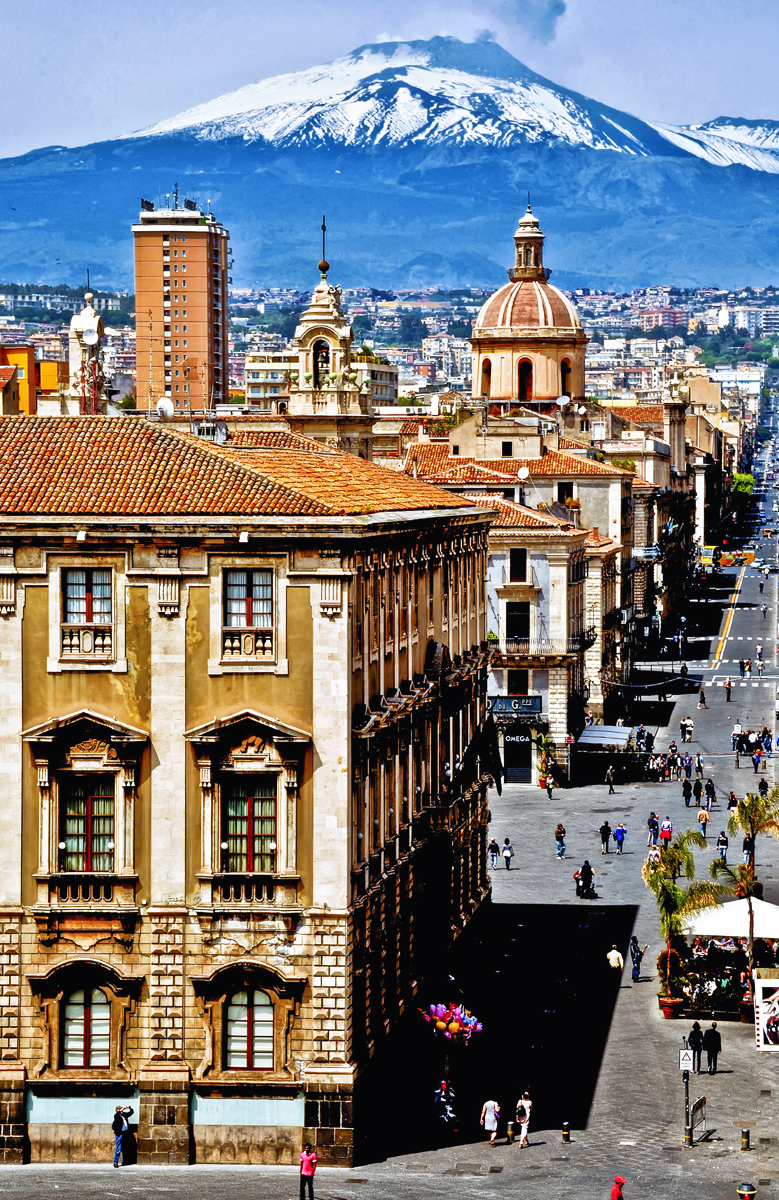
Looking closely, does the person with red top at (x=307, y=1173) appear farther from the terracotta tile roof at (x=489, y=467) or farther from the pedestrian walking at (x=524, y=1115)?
the terracotta tile roof at (x=489, y=467)

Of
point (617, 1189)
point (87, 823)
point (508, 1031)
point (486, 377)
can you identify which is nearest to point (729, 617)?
point (486, 377)

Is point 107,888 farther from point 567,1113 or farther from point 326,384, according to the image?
point 326,384

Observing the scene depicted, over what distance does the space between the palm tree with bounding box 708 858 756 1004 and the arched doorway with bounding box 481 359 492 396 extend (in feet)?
308

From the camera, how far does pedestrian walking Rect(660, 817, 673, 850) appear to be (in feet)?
224

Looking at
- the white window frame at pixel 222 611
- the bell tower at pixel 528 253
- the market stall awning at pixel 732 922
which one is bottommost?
the market stall awning at pixel 732 922

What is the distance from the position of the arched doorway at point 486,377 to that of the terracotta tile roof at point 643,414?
78.7 feet

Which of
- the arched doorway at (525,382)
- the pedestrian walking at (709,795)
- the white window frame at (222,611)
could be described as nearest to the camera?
the white window frame at (222,611)

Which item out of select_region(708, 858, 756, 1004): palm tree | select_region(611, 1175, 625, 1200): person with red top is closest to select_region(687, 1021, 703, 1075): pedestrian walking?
select_region(708, 858, 756, 1004): palm tree

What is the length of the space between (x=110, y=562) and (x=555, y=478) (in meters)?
72.1

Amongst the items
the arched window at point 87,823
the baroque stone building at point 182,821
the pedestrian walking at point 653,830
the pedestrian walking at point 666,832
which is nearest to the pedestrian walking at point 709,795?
the pedestrian walking at point 666,832

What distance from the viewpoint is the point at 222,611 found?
38844 millimetres

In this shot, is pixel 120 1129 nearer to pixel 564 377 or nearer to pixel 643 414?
pixel 564 377

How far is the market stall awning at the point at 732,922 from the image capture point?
50.9m

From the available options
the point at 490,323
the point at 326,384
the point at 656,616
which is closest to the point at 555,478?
the point at 326,384
